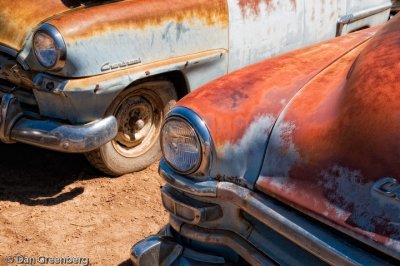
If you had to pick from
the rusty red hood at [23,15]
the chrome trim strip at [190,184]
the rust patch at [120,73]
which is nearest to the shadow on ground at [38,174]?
the rust patch at [120,73]

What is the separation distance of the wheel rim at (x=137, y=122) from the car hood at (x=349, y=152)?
1574 mm

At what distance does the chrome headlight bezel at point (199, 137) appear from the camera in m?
1.83

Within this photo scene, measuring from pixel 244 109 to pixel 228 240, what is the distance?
48 cm

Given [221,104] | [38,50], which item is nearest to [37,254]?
[38,50]

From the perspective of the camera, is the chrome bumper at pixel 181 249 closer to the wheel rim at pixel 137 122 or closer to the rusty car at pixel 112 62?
the rusty car at pixel 112 62

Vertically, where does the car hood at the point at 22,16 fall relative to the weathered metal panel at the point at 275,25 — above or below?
above

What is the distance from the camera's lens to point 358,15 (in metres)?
4.41

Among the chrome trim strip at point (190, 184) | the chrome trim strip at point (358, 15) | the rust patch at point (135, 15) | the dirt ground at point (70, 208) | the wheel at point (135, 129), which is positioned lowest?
the dirt ground at point (70, 208)

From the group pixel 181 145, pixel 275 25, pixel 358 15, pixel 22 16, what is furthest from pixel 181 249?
pixel 358 15

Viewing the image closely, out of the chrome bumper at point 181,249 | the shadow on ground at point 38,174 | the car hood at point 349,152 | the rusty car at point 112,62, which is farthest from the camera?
the shadow on ground at point 38,174

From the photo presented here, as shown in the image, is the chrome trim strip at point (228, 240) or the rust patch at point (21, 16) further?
the rust patch at point (21, 16)

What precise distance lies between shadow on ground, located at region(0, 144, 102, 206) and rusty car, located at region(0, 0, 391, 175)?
0.81ft

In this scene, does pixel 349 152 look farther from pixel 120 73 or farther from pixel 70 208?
pixel 70 208

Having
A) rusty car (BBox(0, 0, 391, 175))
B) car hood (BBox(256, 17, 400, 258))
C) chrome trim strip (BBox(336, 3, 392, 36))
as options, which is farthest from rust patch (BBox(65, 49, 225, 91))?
chrome trim strip (BBox(336, 3, 392, 36))
